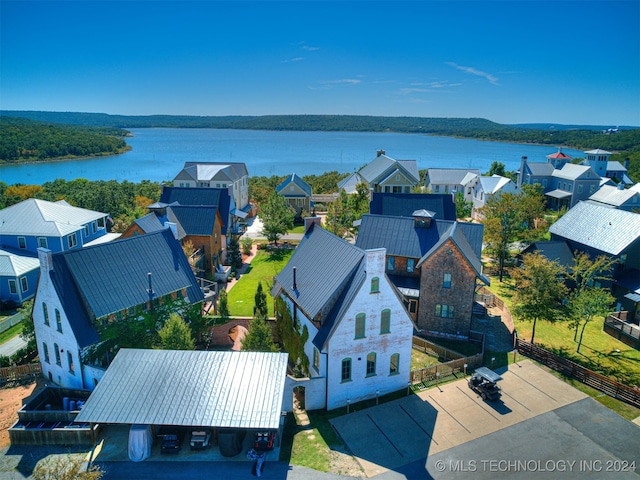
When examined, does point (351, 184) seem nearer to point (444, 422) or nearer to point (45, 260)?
point (444, 422)

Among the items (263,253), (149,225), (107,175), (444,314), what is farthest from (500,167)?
(107,175)

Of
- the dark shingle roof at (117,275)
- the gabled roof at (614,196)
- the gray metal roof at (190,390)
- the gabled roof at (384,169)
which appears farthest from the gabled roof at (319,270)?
the gabled roof at (614,196)

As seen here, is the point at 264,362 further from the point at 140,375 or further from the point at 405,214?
the point at 405,214

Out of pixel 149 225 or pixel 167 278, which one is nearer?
pixel 167 278

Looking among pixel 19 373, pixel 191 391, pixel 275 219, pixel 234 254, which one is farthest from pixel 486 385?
pixel 275 219

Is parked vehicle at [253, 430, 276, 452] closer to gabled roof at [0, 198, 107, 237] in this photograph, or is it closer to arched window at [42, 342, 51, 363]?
arched window at [42, 342, 51, 363]

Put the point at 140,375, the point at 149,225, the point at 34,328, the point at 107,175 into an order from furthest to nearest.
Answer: the point at 107,175 → the point at 149,225 → the point at 34,328 → the point at 140,375

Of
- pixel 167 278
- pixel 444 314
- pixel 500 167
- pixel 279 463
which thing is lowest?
pixel 279 463
